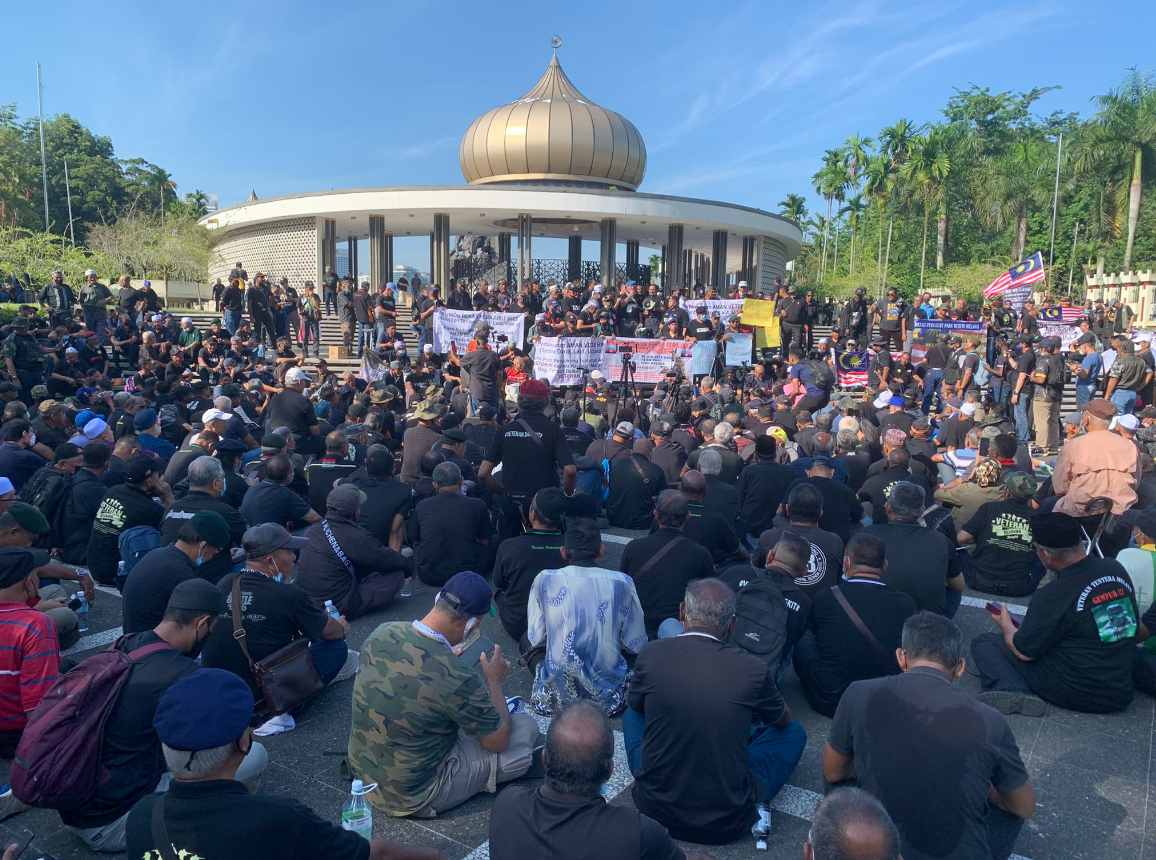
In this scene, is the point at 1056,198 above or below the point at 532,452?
above

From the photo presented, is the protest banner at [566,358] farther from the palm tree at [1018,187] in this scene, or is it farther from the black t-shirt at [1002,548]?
the palm tree at [1018,187]

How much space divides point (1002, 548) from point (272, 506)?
6.39m

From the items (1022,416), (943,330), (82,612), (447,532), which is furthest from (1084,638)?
(943,330)

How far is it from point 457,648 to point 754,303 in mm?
15846

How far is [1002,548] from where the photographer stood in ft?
23.5

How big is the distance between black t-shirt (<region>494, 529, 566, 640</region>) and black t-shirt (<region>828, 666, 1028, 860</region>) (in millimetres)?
2777

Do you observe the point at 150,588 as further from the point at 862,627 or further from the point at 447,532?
the point at 862,627

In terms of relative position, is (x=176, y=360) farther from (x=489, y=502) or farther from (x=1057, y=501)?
(x=1057, y=501)

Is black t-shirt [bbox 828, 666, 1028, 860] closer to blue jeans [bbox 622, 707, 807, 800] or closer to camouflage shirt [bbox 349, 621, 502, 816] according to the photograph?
blue jeans [bbox 622, 707, 807, 800]

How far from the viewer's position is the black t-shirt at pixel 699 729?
359 cm

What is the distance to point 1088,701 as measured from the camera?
5105 mm

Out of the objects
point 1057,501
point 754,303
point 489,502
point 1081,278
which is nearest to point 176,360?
point 489,502

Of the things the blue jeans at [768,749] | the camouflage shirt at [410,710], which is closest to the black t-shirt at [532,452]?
the blue jeans at [768,749]

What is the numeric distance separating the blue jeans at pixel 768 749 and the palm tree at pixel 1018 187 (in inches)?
2098
